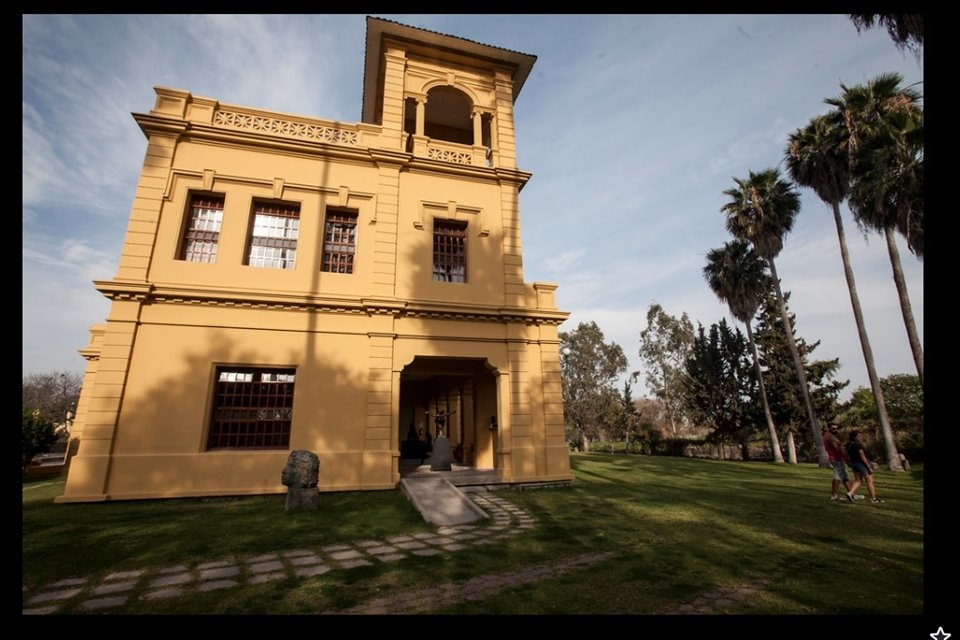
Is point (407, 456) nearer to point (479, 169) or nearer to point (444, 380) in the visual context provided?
point (444, 380)

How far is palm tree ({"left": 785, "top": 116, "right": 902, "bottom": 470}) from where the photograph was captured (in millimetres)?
19219

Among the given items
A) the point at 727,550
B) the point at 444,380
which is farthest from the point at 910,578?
the point at 444,380

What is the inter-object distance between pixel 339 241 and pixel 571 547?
10296 mm

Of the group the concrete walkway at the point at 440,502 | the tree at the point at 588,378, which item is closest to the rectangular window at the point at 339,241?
the concrete walkway at the point at 440,502

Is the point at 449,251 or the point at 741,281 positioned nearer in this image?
the point at 449,251

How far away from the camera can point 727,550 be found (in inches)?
229

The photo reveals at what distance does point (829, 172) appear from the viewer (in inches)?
795

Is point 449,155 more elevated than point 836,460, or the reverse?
point 449,155

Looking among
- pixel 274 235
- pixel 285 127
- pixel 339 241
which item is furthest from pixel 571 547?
pixel 285 127

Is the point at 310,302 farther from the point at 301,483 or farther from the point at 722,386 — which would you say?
the point at 722,386

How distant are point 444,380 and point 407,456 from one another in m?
3.65

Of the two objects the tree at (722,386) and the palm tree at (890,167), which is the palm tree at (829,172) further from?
the tree at (722,386)

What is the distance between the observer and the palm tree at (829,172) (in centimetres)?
1922

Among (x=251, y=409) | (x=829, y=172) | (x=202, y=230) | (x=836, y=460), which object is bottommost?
(x=836, y=460)
